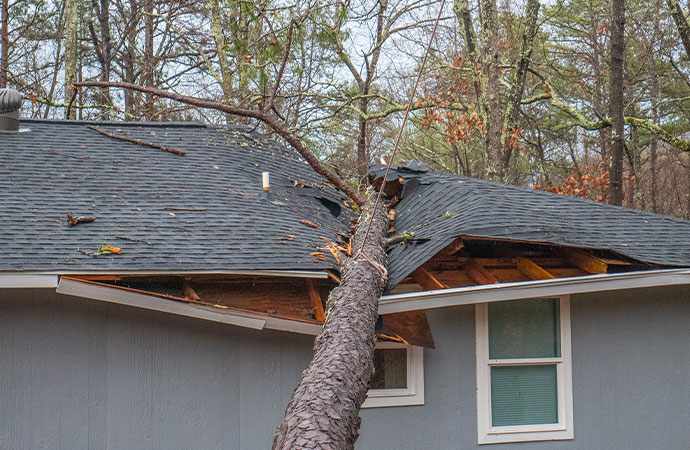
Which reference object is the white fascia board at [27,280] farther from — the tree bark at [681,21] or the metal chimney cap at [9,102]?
the tree bark at [681,21]

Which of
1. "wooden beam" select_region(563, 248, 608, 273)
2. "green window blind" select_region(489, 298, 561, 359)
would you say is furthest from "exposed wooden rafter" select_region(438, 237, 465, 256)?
"wooden beam" select_region(563, 248, 608, 273)

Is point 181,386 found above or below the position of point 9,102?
below

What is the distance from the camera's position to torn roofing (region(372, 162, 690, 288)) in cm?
557

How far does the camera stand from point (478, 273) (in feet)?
19.4

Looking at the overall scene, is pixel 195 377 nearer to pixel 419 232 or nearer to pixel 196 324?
pixel 196 324

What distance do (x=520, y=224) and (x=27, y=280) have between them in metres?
4.09

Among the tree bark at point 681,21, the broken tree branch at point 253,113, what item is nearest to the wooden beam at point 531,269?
the broken tree branch at point 253,113

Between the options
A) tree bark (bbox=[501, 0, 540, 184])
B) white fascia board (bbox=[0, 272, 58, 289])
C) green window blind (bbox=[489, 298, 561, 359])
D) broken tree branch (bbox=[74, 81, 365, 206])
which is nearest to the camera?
white fascia board (bbox=[0, 272, 58, 289])

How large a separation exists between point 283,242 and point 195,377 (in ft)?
4.59

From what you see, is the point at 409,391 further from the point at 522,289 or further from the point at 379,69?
the point at 379,69

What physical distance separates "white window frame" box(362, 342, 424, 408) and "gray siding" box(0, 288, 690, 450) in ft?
0.24

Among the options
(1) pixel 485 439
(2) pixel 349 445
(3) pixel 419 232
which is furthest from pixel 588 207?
(2) pixel 349 445

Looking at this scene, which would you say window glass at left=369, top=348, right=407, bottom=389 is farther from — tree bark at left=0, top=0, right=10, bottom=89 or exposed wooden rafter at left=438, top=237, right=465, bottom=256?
tree bark at left=0, top=0, right=10, bottom=89

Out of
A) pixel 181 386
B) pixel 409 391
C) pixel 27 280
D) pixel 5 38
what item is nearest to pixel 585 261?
pixel 409 391
